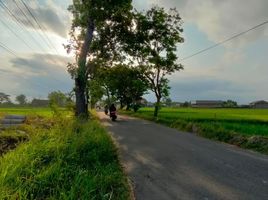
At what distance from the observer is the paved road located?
7171 millimetres

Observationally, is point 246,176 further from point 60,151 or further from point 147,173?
point 60,151

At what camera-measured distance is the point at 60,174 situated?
676 centimetres

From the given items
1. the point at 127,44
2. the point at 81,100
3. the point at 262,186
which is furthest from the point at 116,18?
the point at 262,186

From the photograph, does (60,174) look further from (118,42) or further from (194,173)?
(118,42)

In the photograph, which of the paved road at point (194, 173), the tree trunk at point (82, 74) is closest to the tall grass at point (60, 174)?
the paved road at point (194, 173)

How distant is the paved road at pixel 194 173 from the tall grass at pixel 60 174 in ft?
2.23

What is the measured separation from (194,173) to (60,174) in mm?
3963

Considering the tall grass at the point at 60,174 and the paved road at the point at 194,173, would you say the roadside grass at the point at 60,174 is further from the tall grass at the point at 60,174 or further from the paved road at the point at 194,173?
the paved road at the point at 194,173

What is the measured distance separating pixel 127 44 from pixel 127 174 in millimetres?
25381

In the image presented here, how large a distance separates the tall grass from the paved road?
681 millimetres

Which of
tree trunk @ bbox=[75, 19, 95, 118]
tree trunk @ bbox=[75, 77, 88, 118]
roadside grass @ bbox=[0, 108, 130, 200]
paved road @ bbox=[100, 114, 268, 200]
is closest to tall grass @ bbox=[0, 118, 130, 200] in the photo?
roadside grass @ bbox=[0, 108, 130, 200]

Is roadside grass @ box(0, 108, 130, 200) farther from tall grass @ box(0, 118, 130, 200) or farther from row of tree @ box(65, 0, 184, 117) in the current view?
row of tree @ box(65, 0, 184, 117)

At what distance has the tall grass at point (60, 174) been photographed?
19.2 ft

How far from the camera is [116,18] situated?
31.1 m
